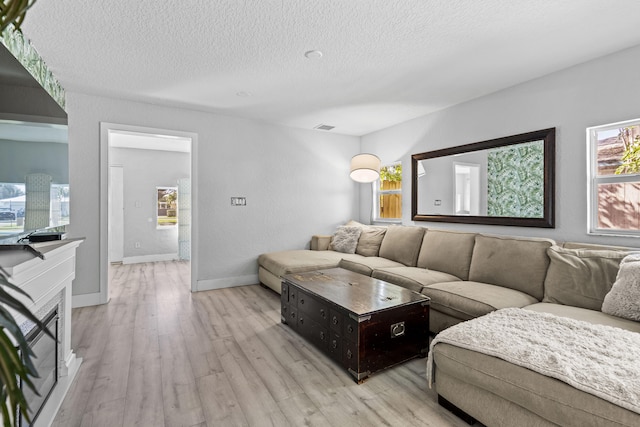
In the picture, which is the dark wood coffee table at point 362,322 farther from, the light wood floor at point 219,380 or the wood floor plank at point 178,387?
the wood floor plank at point 178,387

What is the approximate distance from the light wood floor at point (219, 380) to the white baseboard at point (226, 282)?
900mm

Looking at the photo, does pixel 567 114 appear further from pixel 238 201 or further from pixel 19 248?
pixel 19 248

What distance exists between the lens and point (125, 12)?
2123mm

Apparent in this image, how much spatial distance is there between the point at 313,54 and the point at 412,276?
7.49 feet

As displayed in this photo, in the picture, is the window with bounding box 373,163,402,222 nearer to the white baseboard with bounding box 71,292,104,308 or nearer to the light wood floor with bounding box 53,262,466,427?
the light wood floor with bounding box 53,262,466,427

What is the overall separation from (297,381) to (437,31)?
2706 mm

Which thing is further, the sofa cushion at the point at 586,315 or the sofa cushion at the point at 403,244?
the sofa cushion at the point at 403,244

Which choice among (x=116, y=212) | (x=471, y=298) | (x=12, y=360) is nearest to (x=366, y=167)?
(x=471, y=298)

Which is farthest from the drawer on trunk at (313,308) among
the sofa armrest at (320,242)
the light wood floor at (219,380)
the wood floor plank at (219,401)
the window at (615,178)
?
the window at (615,178)

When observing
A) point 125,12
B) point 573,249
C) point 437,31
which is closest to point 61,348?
point 125,12

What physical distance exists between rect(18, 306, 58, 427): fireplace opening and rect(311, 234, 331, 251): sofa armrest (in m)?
3.46

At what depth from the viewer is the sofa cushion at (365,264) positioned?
144 inches

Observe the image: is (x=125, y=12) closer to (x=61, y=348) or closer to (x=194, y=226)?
(x=61, y=348)

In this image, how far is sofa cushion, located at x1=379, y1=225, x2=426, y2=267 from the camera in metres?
3.88
